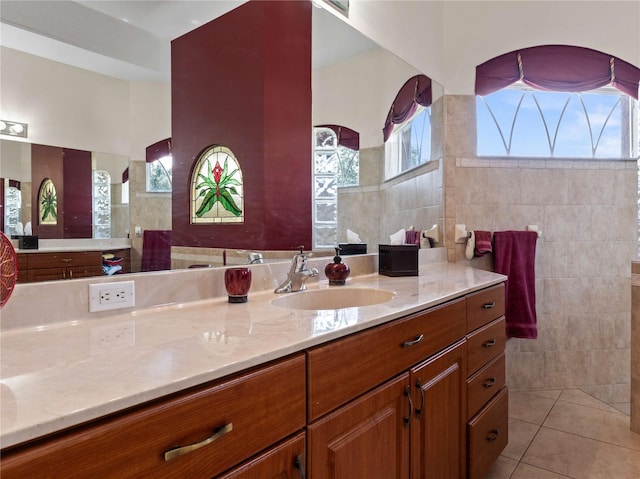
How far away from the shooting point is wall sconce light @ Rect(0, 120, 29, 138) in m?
0.90

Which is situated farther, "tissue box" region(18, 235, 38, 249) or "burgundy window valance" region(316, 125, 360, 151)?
"burgundy window valance" region(316, 125, 360, 151)

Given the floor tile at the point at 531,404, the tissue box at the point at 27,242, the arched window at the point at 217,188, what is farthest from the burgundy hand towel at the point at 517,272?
the tissue box at the point at 27,242

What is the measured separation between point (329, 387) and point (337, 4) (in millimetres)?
1766

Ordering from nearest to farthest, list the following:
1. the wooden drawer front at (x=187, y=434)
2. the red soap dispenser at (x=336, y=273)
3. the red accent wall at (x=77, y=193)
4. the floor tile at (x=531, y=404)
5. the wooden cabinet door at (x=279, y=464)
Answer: the wooden drawer front at (x=187, y=434), the wooden cabinet door at (x=279, y=464), the red accent wall at (x=77, y=193), the red soap dispenser at (x=336, y=273), the floor tile at (x=531, y=404)

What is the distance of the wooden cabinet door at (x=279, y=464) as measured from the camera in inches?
28.1

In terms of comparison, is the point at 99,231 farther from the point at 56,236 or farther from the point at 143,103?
the point at 143,103

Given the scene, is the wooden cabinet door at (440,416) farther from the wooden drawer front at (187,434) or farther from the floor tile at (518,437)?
the floor tile at (518,437)

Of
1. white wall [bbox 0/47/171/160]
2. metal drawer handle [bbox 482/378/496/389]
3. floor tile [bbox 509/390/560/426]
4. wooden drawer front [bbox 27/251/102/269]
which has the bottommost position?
floor tile [bbox 509/390/560/426]

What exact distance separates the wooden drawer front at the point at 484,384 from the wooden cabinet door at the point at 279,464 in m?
0.97

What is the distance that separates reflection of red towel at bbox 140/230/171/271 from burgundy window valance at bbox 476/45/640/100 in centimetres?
231

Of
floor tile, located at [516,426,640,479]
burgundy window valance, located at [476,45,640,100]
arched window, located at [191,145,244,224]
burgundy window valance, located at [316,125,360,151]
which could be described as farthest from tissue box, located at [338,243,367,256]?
burgundy window valance, located at [476,45,640,100]

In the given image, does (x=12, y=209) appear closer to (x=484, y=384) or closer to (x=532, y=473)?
(x=484, y=384)

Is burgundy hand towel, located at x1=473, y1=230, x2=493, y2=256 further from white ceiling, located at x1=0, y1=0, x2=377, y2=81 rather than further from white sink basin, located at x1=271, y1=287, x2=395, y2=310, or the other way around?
white ceiling, located at x1=0, y1=0, x2=377, y2=81

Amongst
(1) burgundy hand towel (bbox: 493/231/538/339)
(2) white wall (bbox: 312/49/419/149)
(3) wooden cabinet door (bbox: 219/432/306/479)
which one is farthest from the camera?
(1) burgundy hand towel (bbox: 493/231/538/339)
